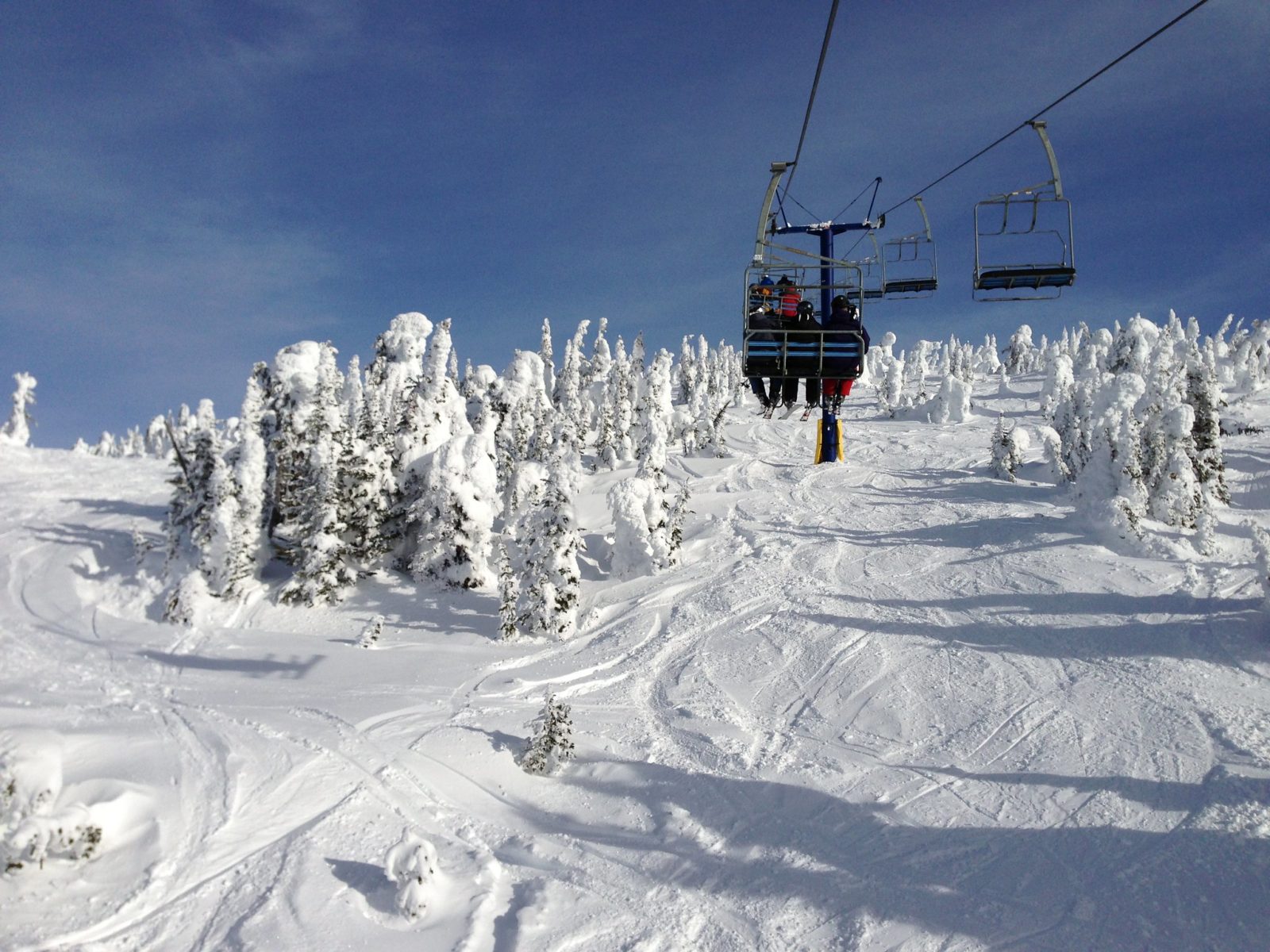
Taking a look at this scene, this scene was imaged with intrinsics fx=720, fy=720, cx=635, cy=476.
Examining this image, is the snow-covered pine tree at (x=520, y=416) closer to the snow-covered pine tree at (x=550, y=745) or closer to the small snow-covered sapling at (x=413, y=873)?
the snow-covered pine tree at (x=550, y=745)

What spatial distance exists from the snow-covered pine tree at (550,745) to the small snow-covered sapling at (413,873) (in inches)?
148

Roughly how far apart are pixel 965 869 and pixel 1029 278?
880 centimetres

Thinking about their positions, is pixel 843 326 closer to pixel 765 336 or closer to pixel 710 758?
pixel 765 336

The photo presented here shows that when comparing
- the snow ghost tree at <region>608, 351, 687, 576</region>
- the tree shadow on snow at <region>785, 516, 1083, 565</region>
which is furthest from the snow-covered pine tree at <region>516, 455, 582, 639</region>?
the tree shadow on snow at <region>785, 516, 1083, 565</region>

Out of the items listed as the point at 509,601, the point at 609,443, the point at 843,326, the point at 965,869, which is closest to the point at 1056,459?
the point at 609,443

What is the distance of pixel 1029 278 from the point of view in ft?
33.8

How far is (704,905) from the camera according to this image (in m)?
10.7

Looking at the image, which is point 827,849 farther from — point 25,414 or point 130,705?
point 25,414

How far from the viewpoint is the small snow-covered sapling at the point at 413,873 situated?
410 inches

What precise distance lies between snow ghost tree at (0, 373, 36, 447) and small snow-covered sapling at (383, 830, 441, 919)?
281 feet

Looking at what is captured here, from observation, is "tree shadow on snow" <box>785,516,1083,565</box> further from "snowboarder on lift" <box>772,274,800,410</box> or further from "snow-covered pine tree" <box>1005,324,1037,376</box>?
"snow-covered pine tree" <box>1005,324,1037,376</box>

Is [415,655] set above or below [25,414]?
below

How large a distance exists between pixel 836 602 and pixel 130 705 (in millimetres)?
19966

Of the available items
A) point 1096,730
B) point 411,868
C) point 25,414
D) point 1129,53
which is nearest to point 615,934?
point 411,868
